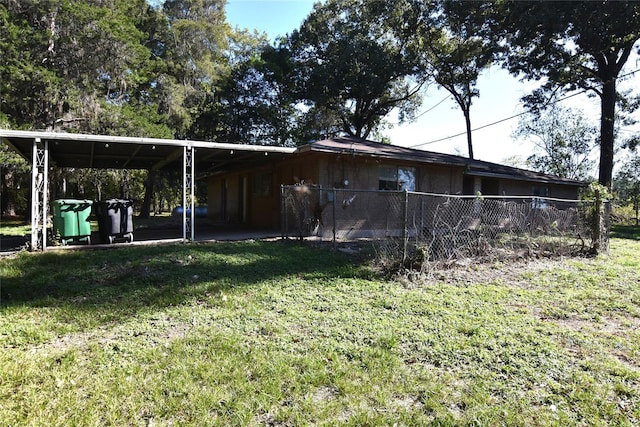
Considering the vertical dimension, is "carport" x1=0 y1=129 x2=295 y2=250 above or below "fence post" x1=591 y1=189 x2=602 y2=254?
above

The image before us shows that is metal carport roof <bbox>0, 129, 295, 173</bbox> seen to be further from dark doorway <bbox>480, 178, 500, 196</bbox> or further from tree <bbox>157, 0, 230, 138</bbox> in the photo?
dark doorway <bbox>480, 178, 500, 196</bbox>

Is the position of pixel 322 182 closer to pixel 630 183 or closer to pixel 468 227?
pixel 468 227

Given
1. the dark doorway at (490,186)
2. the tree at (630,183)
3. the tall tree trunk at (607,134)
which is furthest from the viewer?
the tree at (630,183)

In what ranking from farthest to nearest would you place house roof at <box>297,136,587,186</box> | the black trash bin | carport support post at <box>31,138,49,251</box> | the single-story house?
the single-story house, house roof at <box>297,136,587,186</box>, the black trash bin, carport support post at <box>31,138,49,251</box>

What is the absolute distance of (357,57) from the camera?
22.4m

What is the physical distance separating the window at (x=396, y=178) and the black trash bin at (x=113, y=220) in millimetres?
7085

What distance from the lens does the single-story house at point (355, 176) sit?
1089 cm

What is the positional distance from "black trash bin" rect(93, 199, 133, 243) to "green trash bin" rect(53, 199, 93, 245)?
0.96 feet

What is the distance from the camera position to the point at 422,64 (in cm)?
2445

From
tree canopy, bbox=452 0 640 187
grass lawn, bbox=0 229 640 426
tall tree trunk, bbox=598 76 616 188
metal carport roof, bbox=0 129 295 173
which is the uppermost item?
tree canopy, bbox=452 0 640 187

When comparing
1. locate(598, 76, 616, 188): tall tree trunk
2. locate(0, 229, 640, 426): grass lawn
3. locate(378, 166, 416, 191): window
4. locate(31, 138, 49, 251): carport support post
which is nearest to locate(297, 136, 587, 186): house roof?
locate(378, 166, 416, 191): window

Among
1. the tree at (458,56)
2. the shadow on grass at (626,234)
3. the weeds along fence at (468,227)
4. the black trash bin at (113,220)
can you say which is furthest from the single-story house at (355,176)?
the tree at (458,56)

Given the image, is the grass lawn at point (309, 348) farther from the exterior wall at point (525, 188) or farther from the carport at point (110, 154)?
the exterior wall at point (525, 188)

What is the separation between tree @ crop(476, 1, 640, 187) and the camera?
14570mm
